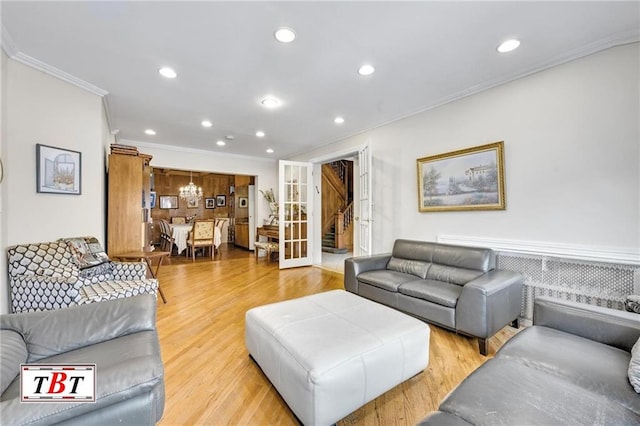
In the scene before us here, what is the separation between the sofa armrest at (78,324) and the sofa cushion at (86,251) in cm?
133

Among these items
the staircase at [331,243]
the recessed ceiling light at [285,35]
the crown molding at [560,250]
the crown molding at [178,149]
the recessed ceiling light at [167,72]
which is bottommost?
the staircase at [331,243]

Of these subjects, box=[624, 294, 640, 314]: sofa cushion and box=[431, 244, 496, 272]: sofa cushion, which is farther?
box=[431, 244, 496, 272]: sofa cushion

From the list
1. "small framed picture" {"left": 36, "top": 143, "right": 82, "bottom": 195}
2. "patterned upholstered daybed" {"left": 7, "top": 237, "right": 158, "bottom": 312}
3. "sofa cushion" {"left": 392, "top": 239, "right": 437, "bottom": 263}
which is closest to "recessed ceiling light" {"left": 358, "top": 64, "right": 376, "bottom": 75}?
"sofa cushion" {"left": 392, "top": 239, "right": 437, "bottom": 263}

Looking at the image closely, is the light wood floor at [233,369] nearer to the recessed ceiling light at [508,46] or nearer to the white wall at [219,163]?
the recessed ceiling light at [508,46]

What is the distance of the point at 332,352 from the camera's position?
1.44m

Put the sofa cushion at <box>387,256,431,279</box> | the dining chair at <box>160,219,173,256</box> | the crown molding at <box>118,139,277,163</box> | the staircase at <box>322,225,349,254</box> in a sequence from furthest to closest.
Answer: the staircase at <box>322,225,349,254</box>
the dining chair at <box>160,219,173,256</box>
the crown molding at <box>118,139,277,163</box>
the sofa cushion at <box>387,256,431,279</box>

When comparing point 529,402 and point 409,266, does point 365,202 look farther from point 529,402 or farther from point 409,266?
point 529,402

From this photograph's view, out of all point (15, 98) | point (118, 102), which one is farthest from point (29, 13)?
point (118, 102)

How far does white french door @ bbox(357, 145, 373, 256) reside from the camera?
157 inches

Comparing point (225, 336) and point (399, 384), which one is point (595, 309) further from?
point (225, 336)

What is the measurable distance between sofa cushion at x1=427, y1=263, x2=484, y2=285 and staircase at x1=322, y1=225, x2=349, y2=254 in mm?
4416

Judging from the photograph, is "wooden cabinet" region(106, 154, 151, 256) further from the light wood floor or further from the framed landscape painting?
the framed landscape painting

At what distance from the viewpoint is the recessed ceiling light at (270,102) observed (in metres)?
3.26

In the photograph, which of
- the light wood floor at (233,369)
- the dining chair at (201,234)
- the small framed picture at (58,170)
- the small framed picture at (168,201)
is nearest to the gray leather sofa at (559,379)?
the light wood floor at (233,369)
